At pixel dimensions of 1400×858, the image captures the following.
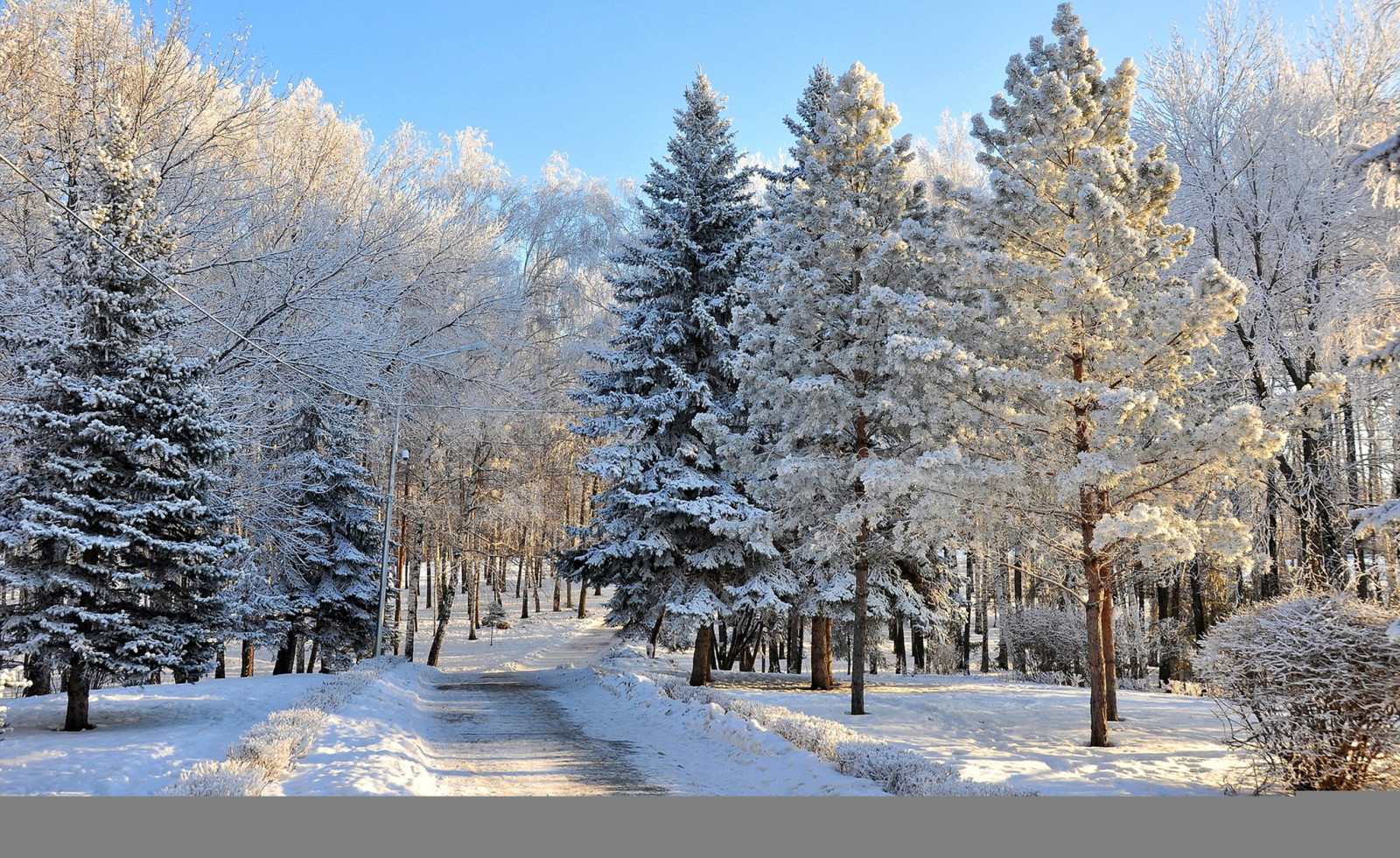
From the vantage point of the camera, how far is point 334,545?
2369 cm

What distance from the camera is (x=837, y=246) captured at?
14.7m

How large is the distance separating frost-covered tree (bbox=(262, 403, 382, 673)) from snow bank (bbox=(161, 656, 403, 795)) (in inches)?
428

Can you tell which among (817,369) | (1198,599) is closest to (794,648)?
(1198,599)

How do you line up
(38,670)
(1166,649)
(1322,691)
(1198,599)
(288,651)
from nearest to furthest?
1. (1322,691)
2. (38,670)
3. (1198,599)
4. (288,651)
5. (1166,649)

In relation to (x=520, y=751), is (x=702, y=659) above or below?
above

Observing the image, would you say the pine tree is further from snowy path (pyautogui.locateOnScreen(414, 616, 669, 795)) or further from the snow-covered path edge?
the snow-covered path edge

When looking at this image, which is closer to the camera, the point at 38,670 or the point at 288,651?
the point at 38,670

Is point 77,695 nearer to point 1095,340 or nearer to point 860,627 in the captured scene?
point 860,627

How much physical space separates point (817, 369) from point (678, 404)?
477 cm

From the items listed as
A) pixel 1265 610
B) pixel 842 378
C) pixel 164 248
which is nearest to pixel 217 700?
pixel 164 248

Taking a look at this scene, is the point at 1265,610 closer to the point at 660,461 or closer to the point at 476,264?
the point at 660,461

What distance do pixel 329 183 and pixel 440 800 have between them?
2045cm

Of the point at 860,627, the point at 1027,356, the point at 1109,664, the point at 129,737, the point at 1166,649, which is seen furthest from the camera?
the point at 1166,649

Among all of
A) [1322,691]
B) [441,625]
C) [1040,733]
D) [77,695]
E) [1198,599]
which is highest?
[1198,599]
